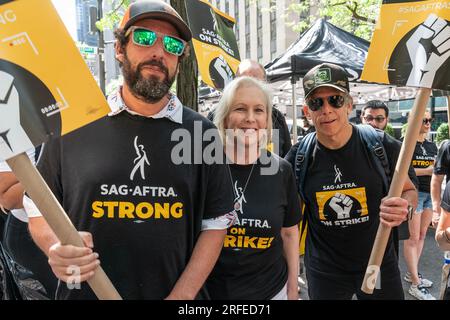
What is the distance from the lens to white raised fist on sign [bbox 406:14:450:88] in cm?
185

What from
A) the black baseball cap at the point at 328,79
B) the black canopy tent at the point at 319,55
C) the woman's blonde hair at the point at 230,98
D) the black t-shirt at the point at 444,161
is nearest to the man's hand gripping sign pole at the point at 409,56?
the black baseball cap at the point at 328,79

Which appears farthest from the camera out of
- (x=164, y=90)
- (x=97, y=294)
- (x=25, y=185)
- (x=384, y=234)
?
(x=384, y=234)

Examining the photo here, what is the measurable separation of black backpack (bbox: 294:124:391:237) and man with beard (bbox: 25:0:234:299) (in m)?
1.02

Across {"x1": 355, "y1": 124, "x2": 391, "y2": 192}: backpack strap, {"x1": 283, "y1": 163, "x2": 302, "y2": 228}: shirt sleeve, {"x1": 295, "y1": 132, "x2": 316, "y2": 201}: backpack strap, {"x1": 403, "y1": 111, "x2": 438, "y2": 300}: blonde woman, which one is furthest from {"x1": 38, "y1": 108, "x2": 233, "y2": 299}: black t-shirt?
{"x1": 403, "y1": 111, "x2": 438, "y2": 300}: blonde woman

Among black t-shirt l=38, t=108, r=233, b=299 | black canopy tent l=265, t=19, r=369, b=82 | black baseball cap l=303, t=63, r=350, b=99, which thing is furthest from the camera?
black canopy tent l=265, t=19, r=369, b=82

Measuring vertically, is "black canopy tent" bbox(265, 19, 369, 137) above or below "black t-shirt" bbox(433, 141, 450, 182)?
above

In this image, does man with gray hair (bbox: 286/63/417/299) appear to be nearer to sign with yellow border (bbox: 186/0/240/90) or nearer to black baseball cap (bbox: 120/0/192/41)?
black baseball cap (bbox: 120/0/192/41)

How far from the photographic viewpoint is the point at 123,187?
1.55 metres
